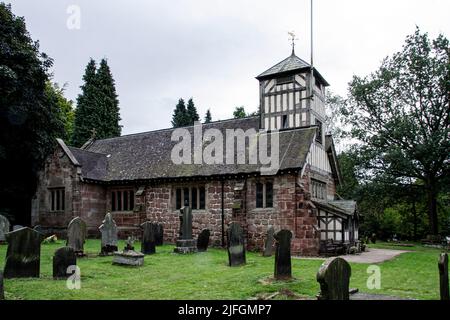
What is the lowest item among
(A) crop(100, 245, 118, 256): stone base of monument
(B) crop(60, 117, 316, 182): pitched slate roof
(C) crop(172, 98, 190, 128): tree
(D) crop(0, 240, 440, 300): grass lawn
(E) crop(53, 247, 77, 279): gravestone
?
(D) crop(0, 240, 440, 300): grass lawn

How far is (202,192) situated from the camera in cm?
2473

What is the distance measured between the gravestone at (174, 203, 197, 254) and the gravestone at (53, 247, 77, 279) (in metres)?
7.54

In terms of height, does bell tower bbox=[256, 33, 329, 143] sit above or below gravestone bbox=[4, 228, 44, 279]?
above

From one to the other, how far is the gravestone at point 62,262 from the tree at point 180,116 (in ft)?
141

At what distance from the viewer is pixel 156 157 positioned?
28328 mm

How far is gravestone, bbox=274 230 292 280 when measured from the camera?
1255 centimetres

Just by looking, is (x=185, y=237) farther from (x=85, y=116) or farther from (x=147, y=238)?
(x=85, y=116)

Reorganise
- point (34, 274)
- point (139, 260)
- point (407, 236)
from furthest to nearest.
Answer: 1. point (407, 236)
2. point (139, 260)
3. point (34, 274)

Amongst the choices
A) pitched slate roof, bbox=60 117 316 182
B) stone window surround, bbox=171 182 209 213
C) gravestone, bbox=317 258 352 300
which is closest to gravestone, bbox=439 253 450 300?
gravestone, bbox=317 258 352 300

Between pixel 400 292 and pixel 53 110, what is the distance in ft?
80.3

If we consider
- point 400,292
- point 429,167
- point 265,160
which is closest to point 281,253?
point 400,292

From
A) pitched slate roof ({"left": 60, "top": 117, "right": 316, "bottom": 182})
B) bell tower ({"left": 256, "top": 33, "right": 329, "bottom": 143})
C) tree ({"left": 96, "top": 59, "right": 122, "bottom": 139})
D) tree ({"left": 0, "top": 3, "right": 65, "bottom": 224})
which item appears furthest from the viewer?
tree ({"left": 96, "top": 59, "right": 122, "bottom": 139})

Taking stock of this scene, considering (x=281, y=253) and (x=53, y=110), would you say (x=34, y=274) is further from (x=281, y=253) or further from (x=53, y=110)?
(x=53, y=110)

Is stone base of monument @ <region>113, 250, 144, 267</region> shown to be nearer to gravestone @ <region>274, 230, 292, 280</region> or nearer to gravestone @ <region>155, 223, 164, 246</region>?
gravestone @ <region>274, 230, 292, 280</region>
